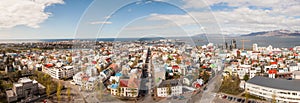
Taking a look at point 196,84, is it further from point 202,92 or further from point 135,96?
point 135,96

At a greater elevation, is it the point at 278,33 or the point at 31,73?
the point at 278,33

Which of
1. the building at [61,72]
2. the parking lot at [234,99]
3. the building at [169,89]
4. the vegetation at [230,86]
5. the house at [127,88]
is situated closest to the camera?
the house at [127,88]

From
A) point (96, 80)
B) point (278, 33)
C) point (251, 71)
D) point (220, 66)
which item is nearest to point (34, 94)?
point (96, 80)

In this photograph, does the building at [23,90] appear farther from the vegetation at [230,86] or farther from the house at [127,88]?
the vegetation at [230,86]

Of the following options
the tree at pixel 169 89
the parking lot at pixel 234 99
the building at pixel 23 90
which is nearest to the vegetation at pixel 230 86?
the parking lot at pixel 234 99

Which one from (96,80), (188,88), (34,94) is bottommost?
(34,94)

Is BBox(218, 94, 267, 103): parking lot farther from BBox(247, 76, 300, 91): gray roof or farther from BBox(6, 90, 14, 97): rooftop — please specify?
BBox(6, 90, 14, 97): rooftop
